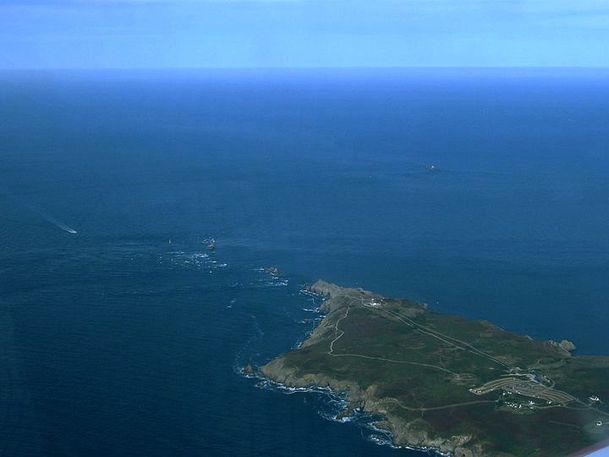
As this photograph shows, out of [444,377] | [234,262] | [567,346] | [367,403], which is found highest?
[234,262]

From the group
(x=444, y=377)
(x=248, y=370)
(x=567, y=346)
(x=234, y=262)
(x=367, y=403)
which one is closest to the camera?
(x=367, y=403)

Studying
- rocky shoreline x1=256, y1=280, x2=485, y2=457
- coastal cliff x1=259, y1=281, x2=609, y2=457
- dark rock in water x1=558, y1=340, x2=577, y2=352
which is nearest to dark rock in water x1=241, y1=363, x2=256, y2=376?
rocky shoreline x1=256, y1=280, x2=485, y2=457

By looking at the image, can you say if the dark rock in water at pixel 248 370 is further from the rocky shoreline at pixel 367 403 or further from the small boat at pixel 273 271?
Result: the small boat at pixel 273 271

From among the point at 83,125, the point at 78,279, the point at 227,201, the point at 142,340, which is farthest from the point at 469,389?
the point at 83,125

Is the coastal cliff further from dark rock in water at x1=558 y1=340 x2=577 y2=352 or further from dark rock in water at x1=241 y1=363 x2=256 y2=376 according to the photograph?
dark rock in water at x1=241 y1=363 x2=256 y2=376

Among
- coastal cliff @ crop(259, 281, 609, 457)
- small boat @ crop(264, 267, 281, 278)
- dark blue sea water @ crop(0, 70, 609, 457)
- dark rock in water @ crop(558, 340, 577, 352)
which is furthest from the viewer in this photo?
small boat @ crop(264, 267, 281, 278)

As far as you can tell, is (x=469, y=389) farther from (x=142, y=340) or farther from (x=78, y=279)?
(x=78, y=279)

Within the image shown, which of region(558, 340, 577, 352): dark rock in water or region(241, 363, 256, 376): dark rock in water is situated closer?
region(241, 363, 256, 376): dark rock in water

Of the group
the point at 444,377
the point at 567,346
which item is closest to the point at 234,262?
the point at 444,377

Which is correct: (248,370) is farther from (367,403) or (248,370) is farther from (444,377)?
(444,377)
